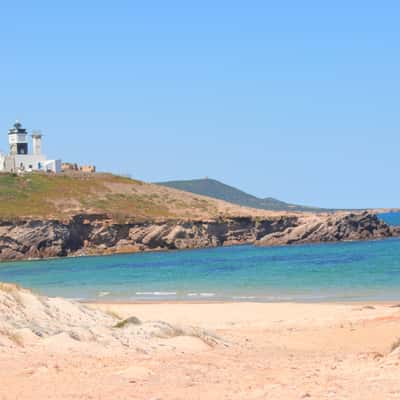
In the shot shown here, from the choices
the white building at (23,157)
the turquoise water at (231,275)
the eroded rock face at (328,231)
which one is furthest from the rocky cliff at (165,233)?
the white building at (23,157)

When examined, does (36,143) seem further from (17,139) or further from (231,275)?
(231,275)

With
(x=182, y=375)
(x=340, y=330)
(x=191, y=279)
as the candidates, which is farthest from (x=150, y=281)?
(x=182, y=375)

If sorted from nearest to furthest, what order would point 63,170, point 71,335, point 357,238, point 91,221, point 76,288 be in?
point 71,335, point 76,288, point 91,221, point 357,238, point 63,170

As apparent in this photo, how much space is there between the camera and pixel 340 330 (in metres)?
21.3

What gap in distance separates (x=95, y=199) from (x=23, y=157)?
1649cm

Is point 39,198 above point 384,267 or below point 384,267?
above

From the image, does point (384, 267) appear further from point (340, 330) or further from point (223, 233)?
point (223, 233)

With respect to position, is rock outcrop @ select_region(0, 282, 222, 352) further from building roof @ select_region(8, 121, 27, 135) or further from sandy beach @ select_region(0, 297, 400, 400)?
building roof @ select_region(8, 121, 27, 135)

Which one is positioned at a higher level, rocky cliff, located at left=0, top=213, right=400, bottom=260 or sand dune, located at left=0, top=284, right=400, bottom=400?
rocky cliff, located at left=0, top=213, right=400, bottom=260

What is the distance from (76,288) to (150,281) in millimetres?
4611

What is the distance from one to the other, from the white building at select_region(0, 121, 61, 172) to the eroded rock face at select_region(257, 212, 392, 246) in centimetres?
3056

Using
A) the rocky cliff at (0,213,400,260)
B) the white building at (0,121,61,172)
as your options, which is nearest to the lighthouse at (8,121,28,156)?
the white building at (0,121,61,172)

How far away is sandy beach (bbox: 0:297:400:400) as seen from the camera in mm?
11742

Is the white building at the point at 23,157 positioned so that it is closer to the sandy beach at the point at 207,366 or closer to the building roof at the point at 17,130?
the building roof at the point at 17,130
